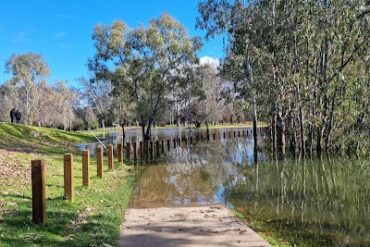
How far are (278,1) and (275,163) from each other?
1141 cm

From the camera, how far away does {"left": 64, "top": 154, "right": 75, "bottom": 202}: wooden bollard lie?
9.59m

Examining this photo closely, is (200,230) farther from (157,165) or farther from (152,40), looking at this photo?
(152,40)

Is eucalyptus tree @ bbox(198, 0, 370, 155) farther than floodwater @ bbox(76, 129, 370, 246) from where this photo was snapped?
Yes

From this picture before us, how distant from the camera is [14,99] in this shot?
89875 mm

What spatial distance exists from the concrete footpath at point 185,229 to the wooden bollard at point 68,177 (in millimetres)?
1349

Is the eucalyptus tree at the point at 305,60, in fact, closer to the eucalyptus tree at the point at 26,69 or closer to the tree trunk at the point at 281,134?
the tree trunk at the point at 281,134

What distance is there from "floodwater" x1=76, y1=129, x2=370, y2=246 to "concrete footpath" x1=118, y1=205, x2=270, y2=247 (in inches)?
40.9

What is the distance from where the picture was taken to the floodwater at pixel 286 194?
31.1ft

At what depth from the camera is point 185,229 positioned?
27.7 feet

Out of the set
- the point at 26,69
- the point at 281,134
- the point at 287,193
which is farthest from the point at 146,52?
the point at 26,69

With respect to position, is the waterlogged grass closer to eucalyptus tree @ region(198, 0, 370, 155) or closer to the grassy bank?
the grassy bank

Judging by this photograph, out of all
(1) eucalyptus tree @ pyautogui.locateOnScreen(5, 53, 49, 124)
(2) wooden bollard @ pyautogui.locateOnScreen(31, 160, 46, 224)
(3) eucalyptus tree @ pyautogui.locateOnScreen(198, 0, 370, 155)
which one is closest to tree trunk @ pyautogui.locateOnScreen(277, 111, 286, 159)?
(3) eucalyptus tree @ pyautogui.locateOnScreen(198, 0, 370, 155)

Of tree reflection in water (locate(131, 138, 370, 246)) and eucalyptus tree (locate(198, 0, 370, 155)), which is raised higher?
eucalyptus tree (locate(198, 0, 370, 155))

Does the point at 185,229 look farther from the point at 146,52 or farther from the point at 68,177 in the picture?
the point at 146,52
